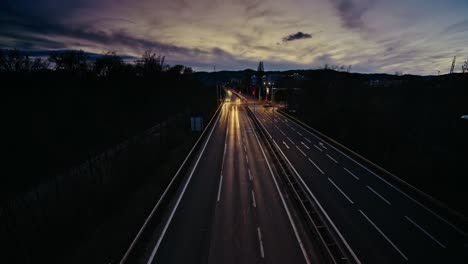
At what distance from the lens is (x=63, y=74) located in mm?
29703

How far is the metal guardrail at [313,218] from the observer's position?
11.2 meters

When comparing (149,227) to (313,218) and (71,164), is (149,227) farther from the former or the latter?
(71,164)

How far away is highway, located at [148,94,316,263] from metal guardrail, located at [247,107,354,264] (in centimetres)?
78

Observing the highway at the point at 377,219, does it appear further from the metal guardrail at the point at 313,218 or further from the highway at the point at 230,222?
the highway at the point at 230,222

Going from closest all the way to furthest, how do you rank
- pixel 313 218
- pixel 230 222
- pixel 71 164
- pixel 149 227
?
pixel 149 227
pixel 230 222
pixel 313 218
pixel 71 164

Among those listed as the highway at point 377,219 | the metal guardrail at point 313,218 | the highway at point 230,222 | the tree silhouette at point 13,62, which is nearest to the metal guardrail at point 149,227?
the highway at point 230,222

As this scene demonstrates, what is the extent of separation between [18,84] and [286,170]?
28.0m

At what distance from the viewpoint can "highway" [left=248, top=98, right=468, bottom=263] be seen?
38.4 ft

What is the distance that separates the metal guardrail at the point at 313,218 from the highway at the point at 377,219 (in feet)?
2.11

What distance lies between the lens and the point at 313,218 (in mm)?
14438

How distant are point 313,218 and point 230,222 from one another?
17.7ft

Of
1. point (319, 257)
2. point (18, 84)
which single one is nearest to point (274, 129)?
point (319, 257)

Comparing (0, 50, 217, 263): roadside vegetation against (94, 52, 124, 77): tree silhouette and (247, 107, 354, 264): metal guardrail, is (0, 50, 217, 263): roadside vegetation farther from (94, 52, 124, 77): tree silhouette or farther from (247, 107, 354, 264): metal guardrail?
(247, 107, 354, 264): metal guardrail

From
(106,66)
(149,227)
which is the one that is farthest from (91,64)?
(149,227)
